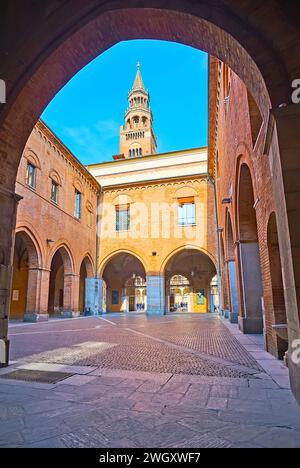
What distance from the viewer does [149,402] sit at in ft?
9.20

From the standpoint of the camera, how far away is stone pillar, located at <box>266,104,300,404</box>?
2.75 m

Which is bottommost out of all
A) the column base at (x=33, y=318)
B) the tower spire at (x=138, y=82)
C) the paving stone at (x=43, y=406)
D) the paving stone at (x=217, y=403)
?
the column base at (x=33, y=318)

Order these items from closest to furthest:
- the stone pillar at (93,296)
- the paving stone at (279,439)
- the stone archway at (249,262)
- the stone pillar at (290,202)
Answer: the paving stone at (279,439) < the stone pillar at (290,202) < the stone archway at (249,262) < the stone pillar at (93,296)

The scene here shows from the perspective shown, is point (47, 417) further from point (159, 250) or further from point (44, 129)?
point (159, 250)

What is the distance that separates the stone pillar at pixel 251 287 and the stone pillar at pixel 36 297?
10391 millimetres

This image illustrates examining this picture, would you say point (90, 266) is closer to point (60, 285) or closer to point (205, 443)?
point (60, 285)

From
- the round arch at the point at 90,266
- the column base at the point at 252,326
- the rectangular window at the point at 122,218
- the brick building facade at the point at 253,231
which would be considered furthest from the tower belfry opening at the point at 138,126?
the column base at the point at 252,326

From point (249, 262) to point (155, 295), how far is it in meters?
12.9

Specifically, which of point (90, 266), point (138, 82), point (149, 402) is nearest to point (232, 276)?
point (149, 402)

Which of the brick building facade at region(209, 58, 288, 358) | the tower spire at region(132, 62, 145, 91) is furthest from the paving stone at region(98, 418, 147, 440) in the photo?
the tower spire at region(132, 62, 145, 91)

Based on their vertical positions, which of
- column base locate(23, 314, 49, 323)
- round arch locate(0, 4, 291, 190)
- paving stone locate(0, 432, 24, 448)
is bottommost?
column base locate(23, 314, 49, 323)

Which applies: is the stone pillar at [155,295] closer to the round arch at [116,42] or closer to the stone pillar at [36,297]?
the stone pillar at [36,297]

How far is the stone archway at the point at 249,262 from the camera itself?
25.3ft

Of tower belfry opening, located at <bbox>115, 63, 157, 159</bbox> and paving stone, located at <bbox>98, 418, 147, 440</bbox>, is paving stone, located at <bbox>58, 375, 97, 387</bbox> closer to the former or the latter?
paving stone, located at <bbox>98, 418, 147, 440</bbox>
